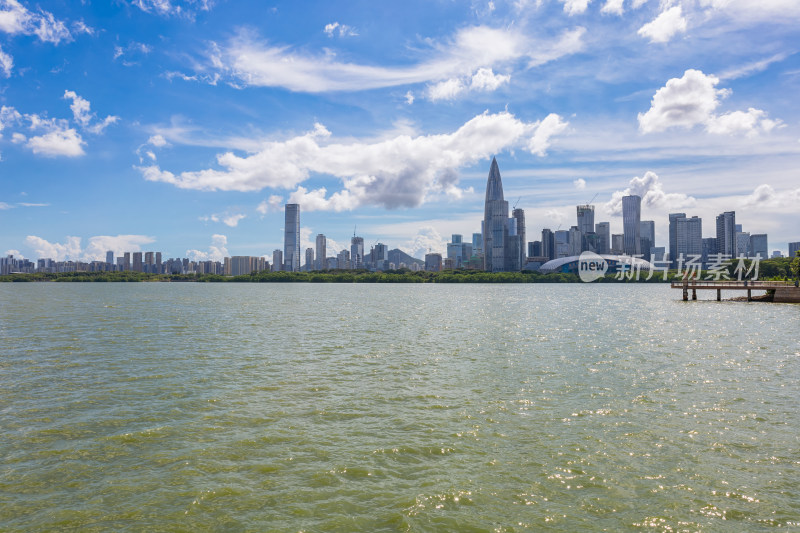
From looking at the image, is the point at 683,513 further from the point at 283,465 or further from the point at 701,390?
the point at 701,390

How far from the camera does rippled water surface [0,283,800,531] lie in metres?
9.66

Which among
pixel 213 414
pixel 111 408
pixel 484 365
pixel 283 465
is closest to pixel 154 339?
pixel 111 408

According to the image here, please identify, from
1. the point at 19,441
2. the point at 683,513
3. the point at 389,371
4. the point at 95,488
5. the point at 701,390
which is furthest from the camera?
the point at 389,371

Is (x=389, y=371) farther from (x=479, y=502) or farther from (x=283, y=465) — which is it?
(x=479, y=502)

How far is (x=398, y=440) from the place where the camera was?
1377cm

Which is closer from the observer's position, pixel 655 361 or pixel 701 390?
pixel 701 390

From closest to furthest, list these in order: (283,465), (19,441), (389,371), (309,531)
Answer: (309,531) → (283,465) → (19,441) → (389,371)

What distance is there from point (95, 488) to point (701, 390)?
21807 millimetres

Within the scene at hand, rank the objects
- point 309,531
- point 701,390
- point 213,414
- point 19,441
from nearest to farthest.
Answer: point 309,531
point 19,441
point 213,414
point 701,390

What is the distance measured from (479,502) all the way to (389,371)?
13749 millimetres

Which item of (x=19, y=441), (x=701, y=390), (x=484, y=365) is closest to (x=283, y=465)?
(x=19, y=441)

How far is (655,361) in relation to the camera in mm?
26406

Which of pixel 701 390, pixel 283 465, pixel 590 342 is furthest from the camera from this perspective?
pixel 590 342

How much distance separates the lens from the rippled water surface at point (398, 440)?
380 inches
